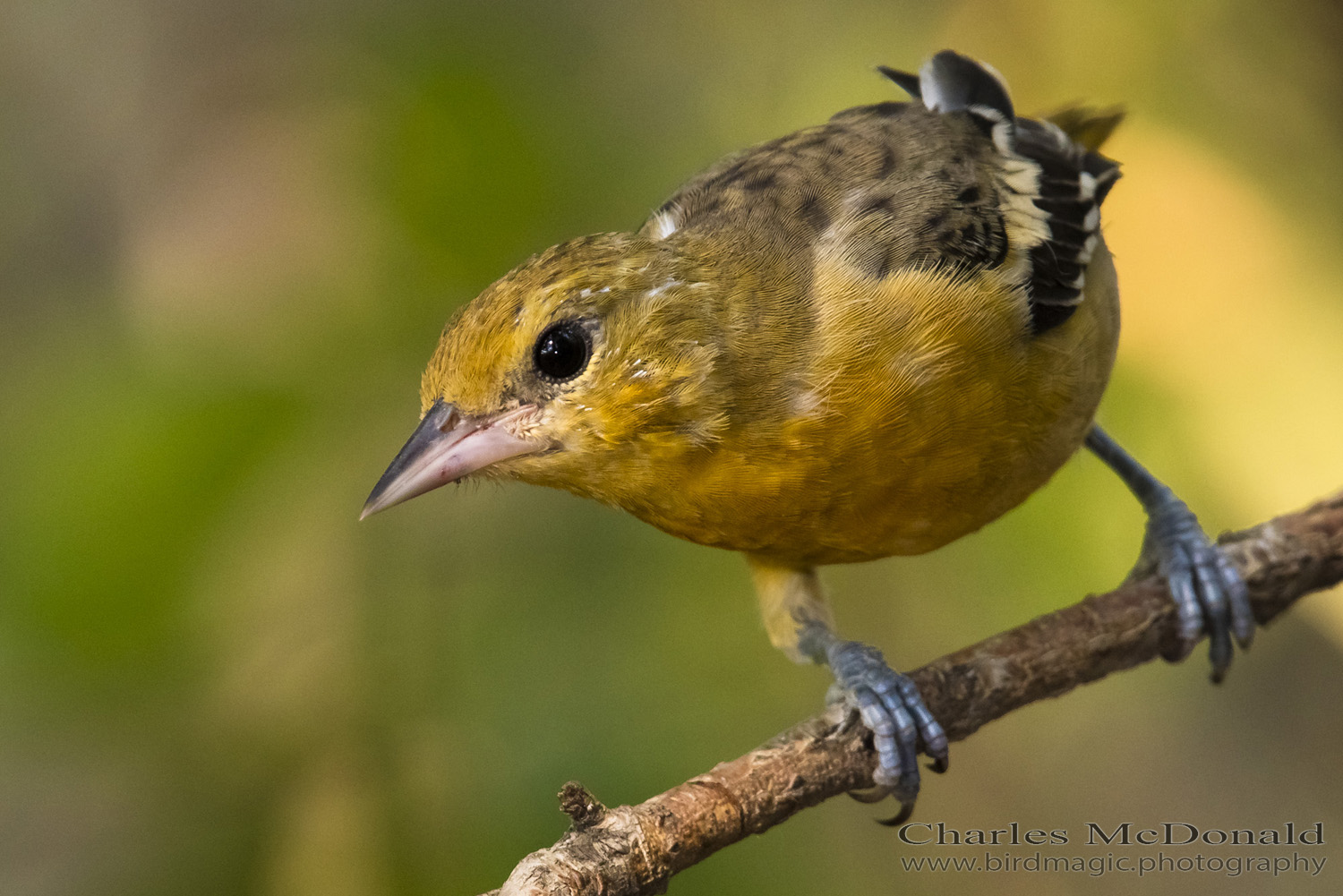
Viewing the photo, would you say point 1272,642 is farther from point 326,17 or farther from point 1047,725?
point 326,17

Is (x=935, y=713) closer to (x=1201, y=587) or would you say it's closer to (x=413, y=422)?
(x=1201, y=587)

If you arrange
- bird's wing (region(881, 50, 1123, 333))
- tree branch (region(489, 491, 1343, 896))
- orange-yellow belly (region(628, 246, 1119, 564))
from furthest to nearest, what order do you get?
bird's wing (region(881, 50, 1123, 333))
orange-yellow belly (region(628, 246, 1119, 564))
tree branch (region(489, 491, 1343, 896))

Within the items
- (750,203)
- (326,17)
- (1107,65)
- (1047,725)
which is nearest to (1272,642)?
(1047,725)

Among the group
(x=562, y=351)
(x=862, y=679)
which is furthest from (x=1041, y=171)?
(x=562, y=351)

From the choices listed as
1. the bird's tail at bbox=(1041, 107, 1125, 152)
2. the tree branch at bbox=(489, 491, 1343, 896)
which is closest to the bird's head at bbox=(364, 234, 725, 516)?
the tree branch at bbox=(489, 491, 1343, 896)

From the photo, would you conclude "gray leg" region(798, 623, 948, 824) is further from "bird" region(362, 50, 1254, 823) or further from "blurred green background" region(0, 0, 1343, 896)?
"blurred green background" region(0, 0, 1343, 896)

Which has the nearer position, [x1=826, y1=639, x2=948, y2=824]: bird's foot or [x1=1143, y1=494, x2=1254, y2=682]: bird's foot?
[x1=826, y1=639, x2=948, y2=824]: bird's foot

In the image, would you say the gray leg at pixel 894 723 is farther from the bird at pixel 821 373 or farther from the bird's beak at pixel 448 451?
the bird's beak at pixel 448 451
